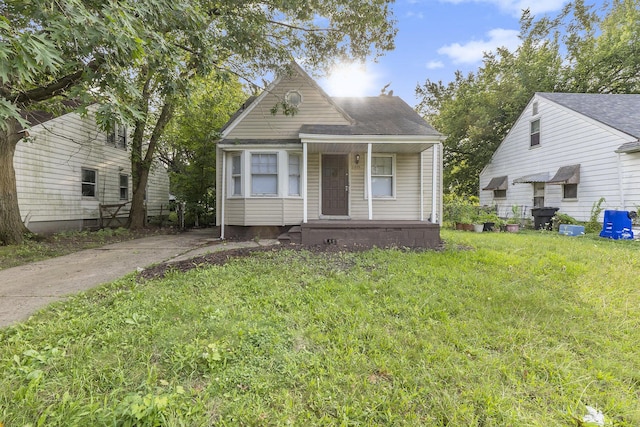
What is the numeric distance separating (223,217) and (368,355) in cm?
709

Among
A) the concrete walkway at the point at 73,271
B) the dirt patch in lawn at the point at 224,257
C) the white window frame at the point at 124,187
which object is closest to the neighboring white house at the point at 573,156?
the dirt patch in lawn at the point at 224,257

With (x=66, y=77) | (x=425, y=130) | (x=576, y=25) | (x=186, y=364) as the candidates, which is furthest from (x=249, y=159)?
(x=576, y=25)

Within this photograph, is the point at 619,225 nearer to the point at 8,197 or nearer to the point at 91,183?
the point at 8,197

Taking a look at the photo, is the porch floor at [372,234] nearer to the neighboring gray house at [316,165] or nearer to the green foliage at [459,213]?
the neighboring gray house at [316,165]

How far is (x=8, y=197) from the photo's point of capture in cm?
717

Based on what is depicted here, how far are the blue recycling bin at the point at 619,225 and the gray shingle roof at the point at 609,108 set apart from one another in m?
2.62

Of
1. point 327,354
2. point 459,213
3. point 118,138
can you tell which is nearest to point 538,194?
point 459,213

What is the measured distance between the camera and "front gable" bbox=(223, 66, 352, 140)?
848 cm

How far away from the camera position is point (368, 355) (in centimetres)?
244

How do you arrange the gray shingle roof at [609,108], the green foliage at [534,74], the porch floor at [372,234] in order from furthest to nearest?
the green foliage at [534,74] → the gray shingle roof at [609,108] → the porch floor at [372,234]

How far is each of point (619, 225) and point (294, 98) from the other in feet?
35.1

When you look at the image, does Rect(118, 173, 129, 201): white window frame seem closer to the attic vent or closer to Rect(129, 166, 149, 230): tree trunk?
Rect(129, 166, 149, 230): tree trunk

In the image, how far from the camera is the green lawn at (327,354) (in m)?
1.84

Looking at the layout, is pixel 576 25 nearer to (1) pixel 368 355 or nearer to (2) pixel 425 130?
(2) pixel 425 130
